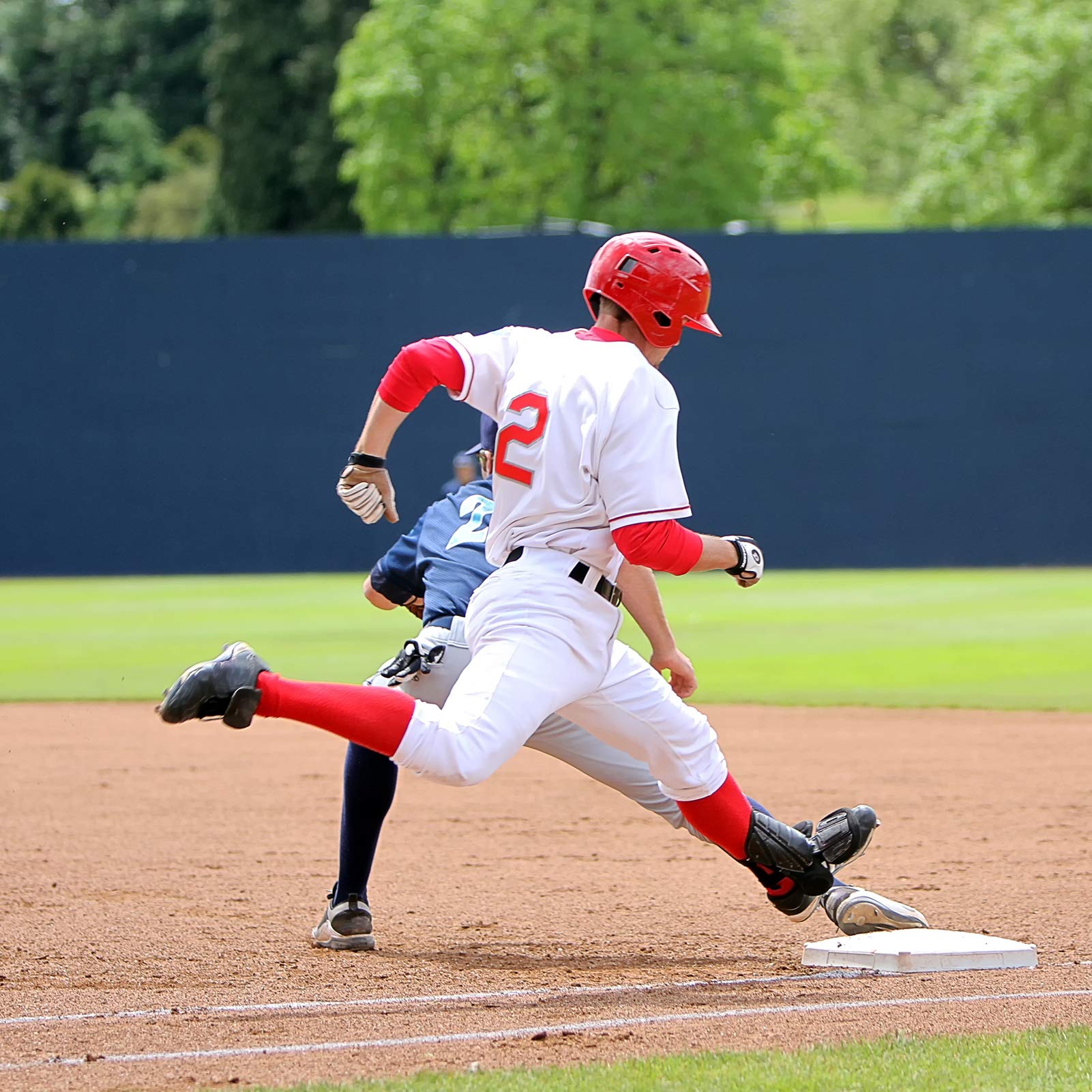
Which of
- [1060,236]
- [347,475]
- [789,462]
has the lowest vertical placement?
[347,475]

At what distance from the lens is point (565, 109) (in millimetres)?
32031

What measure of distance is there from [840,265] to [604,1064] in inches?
649

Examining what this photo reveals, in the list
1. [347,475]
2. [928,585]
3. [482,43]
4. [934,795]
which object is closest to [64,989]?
[347,475]

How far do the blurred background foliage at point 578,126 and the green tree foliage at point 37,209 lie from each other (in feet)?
0.28

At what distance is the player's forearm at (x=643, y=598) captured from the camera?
12.0 ft

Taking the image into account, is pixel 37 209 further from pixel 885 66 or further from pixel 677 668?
pixel 677 668

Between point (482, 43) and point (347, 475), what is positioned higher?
point (482, 43)

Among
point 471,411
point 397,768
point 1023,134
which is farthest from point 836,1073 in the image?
point 1023,134

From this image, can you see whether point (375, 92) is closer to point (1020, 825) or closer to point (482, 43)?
point (482, 43)

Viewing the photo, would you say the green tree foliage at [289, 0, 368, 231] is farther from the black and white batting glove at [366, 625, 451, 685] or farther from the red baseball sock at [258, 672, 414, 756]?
the red baseball sock at [258, 672, 414, 756]

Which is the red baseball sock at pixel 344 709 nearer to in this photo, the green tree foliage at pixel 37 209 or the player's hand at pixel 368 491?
the player's hand at pixel 368 491

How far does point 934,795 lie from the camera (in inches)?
263

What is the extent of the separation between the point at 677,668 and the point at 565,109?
29520 mm

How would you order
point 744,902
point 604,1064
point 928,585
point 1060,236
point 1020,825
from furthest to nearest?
point 1060,236 → point 928,585 → point 1020,825 → point 744,902 → point 604,1064
